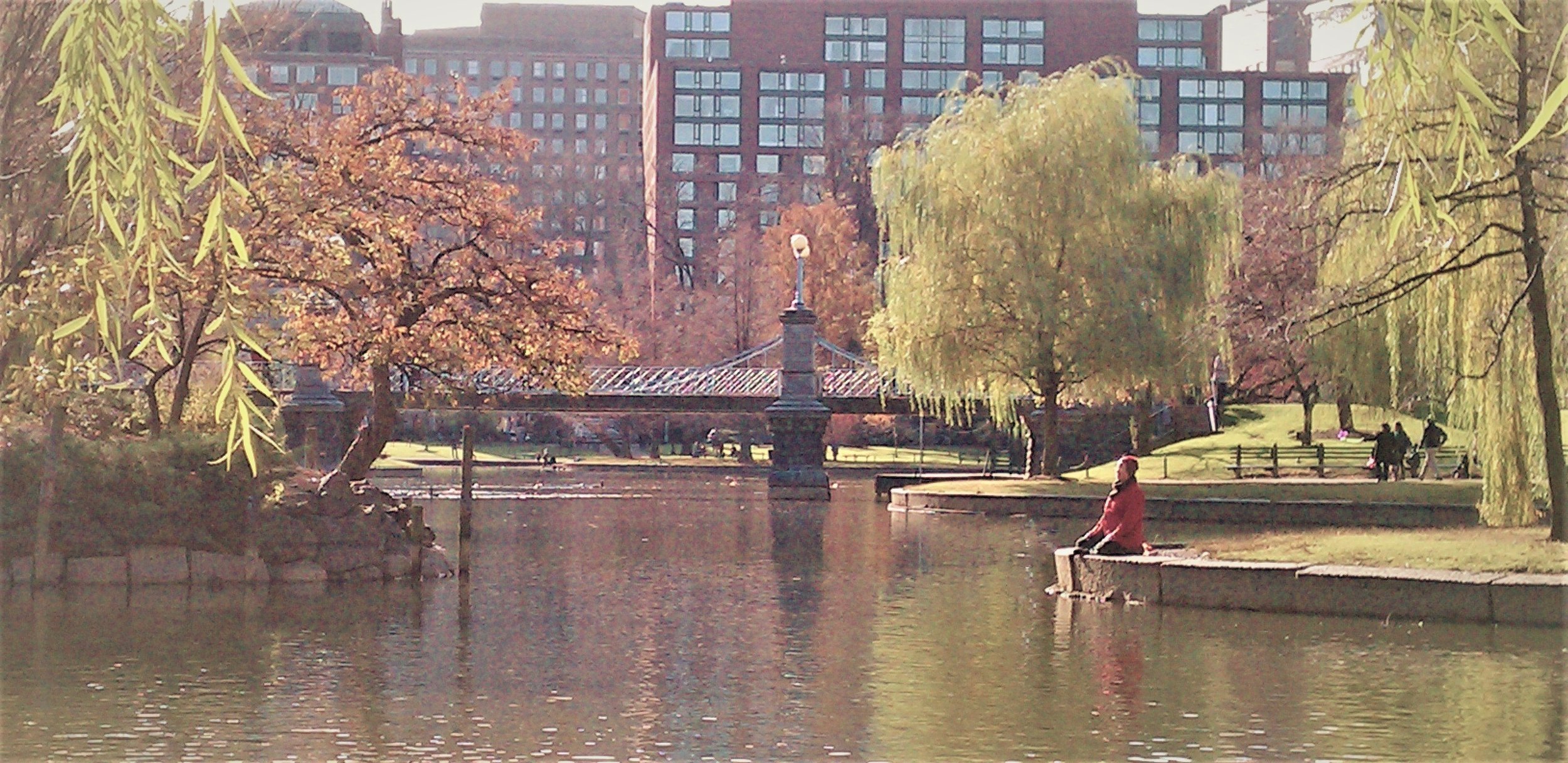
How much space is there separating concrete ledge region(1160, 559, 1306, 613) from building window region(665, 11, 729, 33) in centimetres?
13944

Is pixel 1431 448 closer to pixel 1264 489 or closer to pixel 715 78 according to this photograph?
pixel 1264 489

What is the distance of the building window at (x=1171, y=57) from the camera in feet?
537

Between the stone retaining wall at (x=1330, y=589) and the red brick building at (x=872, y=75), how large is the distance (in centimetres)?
13215

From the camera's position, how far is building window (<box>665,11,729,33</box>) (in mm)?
160375

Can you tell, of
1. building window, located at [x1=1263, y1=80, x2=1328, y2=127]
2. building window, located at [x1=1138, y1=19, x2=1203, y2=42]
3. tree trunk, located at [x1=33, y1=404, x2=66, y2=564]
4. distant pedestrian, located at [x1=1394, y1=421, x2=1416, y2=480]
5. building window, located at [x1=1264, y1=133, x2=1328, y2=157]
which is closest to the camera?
tree trunk, located at [x1=33, y1=404, x2=66, y2=564]

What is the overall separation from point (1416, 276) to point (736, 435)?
84.9 m

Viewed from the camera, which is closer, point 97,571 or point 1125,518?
point 1125,518

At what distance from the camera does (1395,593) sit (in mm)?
21984

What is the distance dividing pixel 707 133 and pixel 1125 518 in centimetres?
13709

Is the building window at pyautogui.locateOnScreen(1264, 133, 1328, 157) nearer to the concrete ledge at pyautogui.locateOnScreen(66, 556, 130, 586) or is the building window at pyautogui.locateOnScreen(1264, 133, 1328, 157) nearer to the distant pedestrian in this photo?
the distant pedestrian

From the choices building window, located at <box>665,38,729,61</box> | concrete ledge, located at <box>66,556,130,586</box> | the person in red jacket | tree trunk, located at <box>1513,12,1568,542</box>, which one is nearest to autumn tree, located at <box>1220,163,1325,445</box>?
tree trunk, located at <box>1513,12,1568,542</box>

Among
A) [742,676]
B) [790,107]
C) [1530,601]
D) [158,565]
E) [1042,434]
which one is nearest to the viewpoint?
[742,676]

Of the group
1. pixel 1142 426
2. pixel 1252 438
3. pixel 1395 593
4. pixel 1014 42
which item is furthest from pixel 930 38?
pixel 1395 593

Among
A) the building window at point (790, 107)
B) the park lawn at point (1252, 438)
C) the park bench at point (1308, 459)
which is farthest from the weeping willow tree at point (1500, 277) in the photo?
the building window at point (790, 107)
